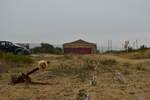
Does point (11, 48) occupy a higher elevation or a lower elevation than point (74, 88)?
higher

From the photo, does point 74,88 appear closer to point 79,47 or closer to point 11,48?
point 11,48

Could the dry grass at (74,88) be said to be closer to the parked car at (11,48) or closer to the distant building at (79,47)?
the parked car at (11,48)

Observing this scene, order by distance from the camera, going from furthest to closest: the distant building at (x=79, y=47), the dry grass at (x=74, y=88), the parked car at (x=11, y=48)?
the distant building at (x=79, y=47) < the parked car at (x=11, y=48) < the dry grass at (x=74, y=88)

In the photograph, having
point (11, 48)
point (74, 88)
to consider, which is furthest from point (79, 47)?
point (74, 88)

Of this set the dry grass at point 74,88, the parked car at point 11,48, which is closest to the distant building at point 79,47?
the parked car at point 11,48

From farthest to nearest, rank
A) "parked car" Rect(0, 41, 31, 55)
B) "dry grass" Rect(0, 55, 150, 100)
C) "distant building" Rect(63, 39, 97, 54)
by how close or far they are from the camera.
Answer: "distant building" Rect(63, 39, 97, 54)
"parked car" Rect(0, 41, 31, 55)
"dry grass" Rect(0, 55, 150, 100)

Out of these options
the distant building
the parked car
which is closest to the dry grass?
the parked car

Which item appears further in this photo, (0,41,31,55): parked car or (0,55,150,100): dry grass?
(0,41,31,55): parked car

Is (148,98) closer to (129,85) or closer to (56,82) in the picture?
(129,85)

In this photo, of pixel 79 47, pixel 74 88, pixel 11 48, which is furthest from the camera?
pixel 79 47

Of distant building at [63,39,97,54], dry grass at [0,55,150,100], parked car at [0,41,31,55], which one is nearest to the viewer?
dry grass at [0,55,150,100]

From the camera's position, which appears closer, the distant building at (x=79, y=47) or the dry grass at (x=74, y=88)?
the dry grass at (x=74, y=88)

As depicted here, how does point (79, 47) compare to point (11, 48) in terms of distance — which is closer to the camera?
point (11, 48)

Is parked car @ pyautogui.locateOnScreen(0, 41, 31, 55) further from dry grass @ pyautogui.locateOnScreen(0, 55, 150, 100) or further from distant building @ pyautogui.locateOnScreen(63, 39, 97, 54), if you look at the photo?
dry grass @ pyautogui.locateOnScreen(0, 55, 150, 100)
